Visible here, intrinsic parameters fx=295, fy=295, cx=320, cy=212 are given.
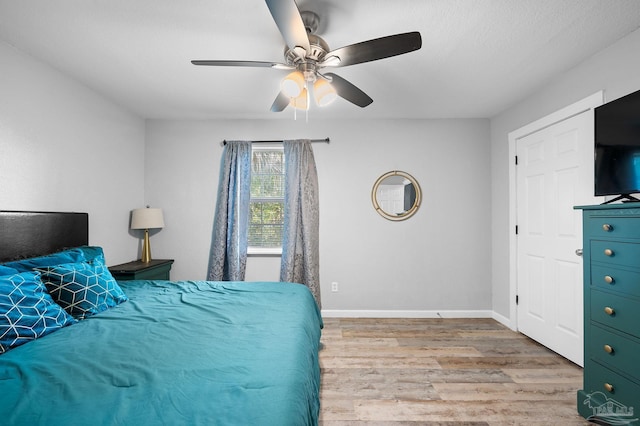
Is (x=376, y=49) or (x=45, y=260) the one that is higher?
(x=376, y=49)

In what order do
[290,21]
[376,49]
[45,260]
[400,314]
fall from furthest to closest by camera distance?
1. [400,314]
2. [45,260]
3. [376,49]
4. [290,21]

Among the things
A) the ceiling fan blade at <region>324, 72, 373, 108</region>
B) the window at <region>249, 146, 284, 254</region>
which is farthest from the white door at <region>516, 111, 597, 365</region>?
the window at <region>249, 146, 284, 254</region>

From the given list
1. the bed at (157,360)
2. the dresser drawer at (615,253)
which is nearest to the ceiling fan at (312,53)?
the bed at (157,360)

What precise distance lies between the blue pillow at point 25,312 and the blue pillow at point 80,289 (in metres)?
0.09

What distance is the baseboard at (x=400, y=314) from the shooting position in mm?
3668

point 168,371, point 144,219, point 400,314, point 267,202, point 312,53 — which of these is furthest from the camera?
point 267,202

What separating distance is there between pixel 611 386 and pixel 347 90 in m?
2.40

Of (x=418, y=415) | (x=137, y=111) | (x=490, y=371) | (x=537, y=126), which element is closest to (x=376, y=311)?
(x=490, y=371)

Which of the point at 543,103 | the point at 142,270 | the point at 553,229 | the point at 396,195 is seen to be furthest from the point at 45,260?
the point at 543,103

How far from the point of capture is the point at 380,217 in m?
3.71

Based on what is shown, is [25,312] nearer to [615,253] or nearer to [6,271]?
[6,271]

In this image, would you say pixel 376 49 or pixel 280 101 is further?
pixel 280 101

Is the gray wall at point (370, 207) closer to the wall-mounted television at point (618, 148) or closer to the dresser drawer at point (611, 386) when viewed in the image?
the wall-mounted television at point (618, 148)

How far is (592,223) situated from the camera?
1.79 m
